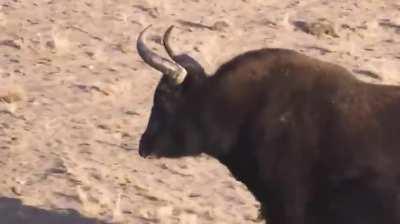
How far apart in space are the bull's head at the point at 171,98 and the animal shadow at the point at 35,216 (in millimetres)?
994

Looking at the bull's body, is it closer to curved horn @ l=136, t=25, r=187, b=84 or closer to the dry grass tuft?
curved horn @ l=136, t=25, r=187, b=84

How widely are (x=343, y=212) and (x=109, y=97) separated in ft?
16.3

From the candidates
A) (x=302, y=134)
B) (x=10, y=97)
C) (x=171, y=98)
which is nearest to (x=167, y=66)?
(x=171, y=98)

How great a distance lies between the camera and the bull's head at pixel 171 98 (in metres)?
9.03

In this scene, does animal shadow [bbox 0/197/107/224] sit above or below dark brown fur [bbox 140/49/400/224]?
below

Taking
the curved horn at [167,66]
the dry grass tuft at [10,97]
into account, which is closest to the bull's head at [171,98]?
the curved horn at [167,66]

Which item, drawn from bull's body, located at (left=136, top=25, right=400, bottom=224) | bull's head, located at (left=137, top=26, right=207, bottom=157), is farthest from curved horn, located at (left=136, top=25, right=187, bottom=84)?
bull's body, located at (left=136, top=25, right=400, bottom=224)

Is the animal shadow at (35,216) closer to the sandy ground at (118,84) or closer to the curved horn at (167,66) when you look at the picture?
the sandy ground at (118,84)

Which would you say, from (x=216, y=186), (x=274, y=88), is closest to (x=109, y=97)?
(x=216, y=186)

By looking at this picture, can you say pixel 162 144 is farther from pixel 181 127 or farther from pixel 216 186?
pixel 216 186

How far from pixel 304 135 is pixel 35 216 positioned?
249cm

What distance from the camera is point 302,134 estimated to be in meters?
8.55

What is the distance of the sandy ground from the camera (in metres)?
10.4

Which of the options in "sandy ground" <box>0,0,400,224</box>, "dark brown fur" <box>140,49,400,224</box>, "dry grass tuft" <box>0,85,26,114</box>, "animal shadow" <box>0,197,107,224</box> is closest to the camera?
"dark brown fur" <box>140,49,400,224</box>
